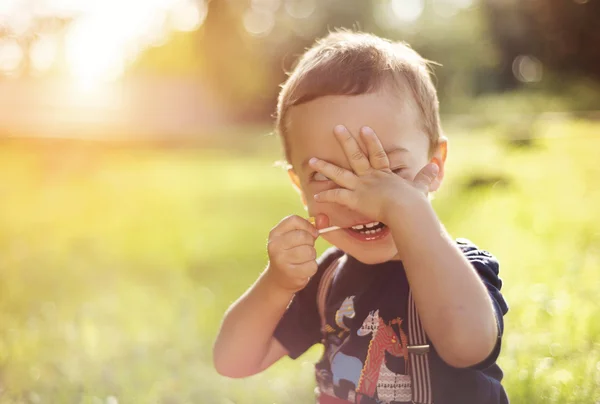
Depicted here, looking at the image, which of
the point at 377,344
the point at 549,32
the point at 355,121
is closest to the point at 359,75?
the point at 355,121

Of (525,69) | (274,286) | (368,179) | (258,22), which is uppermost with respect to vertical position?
(258,22)

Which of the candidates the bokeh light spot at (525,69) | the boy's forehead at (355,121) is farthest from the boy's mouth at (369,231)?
the bokeh light spot at (525,69)

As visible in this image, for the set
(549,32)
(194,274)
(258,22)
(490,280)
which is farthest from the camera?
(549,32)

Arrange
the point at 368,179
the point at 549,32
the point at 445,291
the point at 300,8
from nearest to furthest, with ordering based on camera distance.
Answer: the point at 445,291, the point at 368,179, the point at 549,32, the point at 300,8

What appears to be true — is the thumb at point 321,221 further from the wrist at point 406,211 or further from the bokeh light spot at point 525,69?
the bokeh light spot at point 525,69

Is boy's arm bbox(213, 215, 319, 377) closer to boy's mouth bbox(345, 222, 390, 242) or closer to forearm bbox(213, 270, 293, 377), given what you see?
forearm bbox(213, 270, 293, 377)

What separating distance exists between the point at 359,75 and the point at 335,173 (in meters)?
0.33

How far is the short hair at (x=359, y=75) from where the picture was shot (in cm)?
199

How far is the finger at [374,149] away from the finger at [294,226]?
0.92 ft

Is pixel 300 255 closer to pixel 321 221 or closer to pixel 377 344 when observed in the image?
pixel 321 221

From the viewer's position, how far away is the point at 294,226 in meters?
1.97

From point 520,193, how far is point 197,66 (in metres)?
16.8

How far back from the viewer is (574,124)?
512 inches

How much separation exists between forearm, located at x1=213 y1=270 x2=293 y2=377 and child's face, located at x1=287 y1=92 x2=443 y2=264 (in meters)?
0.25
